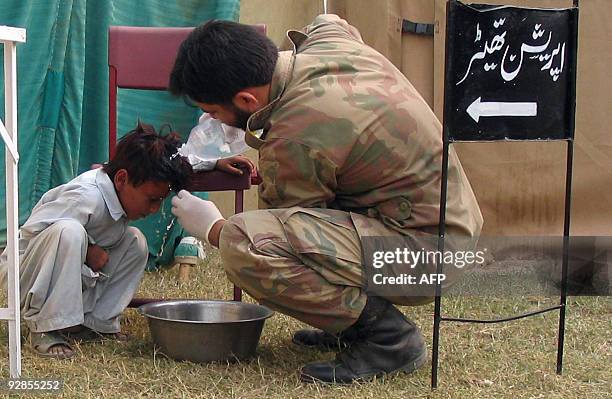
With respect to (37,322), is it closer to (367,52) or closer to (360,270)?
(360,270)

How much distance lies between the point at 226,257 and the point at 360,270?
0.38m

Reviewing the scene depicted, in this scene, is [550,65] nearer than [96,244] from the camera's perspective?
Yes

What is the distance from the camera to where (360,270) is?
2.68 metres

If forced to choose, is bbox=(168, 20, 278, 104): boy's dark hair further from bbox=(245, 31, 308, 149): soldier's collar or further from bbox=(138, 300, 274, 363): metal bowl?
bbox=(138, 300, 274, 363): metal bowl

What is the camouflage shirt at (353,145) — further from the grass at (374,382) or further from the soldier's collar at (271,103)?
the grass at (374,382)

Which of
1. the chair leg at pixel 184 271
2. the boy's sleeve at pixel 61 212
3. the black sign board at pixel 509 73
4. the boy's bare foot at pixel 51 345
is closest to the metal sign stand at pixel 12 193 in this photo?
the boy's bare foot at pixel 51 345

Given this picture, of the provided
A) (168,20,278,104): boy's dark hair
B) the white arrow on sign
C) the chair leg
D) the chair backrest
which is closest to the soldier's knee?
(168,20,278,104): boy's dark hair

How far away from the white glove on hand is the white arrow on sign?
2.70 ft

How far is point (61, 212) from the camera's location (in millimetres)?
2936

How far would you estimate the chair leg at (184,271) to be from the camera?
13.3ft

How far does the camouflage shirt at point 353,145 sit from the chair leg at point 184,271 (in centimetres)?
135

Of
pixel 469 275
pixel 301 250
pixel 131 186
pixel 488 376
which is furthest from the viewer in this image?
pixel 469 275

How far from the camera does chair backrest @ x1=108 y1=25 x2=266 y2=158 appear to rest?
11.4ft

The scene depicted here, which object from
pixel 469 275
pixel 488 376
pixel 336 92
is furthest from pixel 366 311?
pixel 469 275
